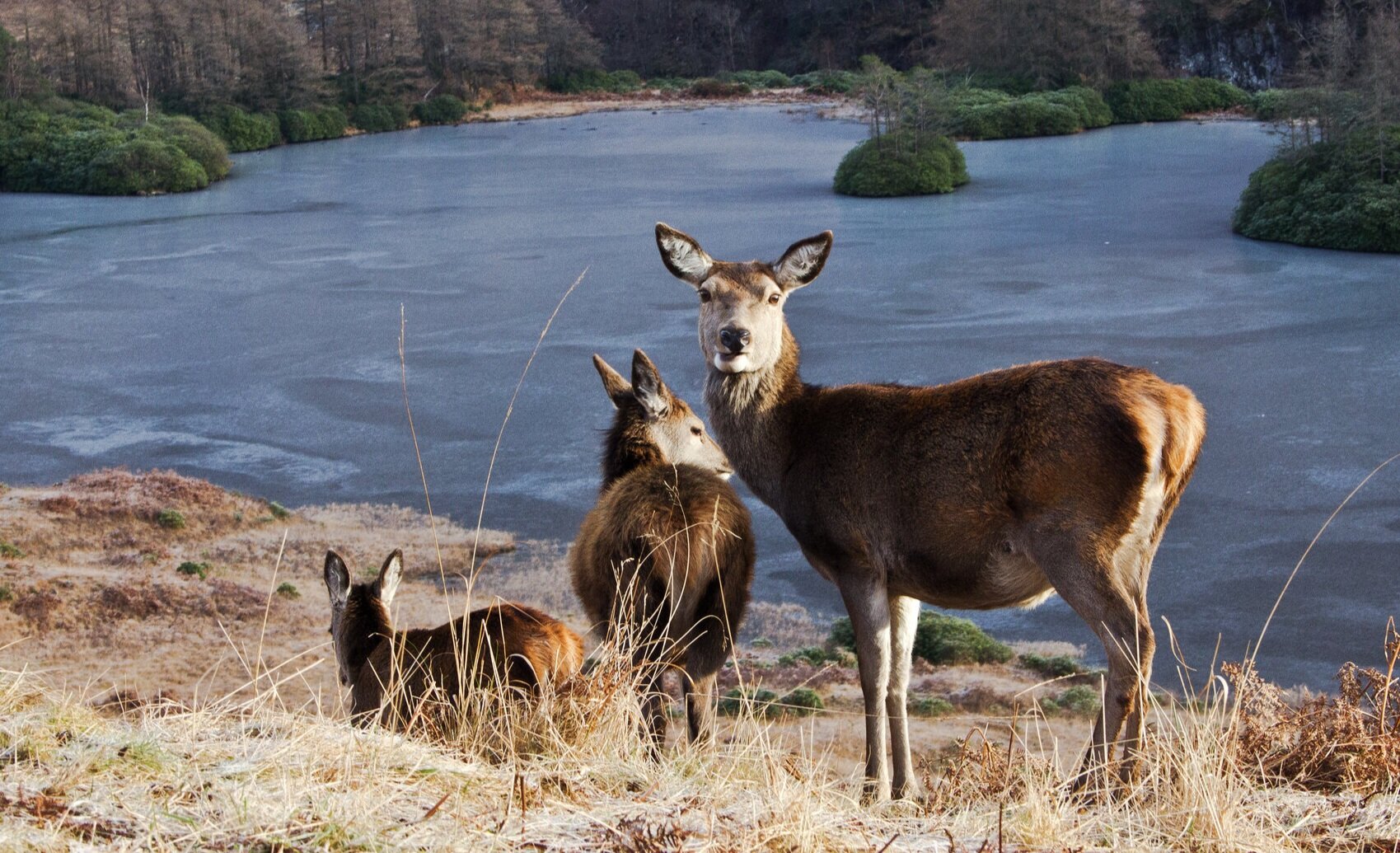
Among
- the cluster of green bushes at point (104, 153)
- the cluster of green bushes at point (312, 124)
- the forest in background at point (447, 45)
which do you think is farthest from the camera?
the cluster of green bushes at point (312, 124)

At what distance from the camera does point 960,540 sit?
4.48m

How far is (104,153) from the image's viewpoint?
3000 cm

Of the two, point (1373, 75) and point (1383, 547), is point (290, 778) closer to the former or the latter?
point (1383, 547)

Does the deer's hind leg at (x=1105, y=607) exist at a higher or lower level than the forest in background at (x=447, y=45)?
lower

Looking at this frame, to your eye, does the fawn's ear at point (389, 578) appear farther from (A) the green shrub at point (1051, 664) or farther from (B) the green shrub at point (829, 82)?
(B) the green shrub at point (829, 82)

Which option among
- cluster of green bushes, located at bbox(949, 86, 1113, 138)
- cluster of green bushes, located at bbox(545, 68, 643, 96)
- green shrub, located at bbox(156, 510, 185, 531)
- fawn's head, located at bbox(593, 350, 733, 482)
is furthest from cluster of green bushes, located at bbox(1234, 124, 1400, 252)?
cluster of green bushes, located at bbox(545, 68, 643, 96)

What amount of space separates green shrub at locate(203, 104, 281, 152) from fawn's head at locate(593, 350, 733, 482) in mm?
33488

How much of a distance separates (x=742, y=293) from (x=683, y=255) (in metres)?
0.31

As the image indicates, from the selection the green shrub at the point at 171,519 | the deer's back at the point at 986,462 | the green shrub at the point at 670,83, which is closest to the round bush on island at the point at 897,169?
the green shrub at the point at 171,519

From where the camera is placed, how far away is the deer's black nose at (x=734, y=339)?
5160mm

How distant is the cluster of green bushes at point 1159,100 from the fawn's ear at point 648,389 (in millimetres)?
33558

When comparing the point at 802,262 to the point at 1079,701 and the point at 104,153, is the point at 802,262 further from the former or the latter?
the point at 104,153

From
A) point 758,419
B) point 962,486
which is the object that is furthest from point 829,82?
point 962,486

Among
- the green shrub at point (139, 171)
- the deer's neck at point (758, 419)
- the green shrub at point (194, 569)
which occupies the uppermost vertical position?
the green shrub at point (139, 171)
